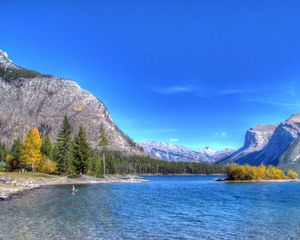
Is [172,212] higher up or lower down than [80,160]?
lower down

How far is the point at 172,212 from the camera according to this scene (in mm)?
54000

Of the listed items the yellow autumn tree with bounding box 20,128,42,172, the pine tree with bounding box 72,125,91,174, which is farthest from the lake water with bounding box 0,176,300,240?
the pine tree with bounding box 72,125,91,174

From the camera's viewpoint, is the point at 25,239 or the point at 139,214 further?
the point at 139,214

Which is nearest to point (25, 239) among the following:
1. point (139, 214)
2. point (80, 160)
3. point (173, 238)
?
point (173, 238)

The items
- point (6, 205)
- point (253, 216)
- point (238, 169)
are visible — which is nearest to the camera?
point (253, 216)

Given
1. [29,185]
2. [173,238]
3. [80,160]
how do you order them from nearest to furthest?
[173,238]
[29,185]
[80,160]

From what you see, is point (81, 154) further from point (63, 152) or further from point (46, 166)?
point (46, 166)

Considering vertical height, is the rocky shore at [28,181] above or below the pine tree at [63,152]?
below

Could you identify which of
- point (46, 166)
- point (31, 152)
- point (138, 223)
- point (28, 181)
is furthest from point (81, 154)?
point (138, 223)

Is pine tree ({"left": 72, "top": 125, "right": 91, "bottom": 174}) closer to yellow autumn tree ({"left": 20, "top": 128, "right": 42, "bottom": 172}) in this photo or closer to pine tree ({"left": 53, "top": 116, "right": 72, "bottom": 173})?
pine tree ({"left": 53, "top": 116, "right": 72, "bottom": 173})

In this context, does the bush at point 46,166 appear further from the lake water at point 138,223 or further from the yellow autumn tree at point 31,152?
the lake water at point 138,223

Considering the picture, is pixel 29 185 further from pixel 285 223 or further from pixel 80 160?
pixel 285 223

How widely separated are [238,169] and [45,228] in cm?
17028

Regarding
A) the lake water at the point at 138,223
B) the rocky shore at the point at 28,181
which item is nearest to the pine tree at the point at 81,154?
the rocky shore at the point at 28,181
